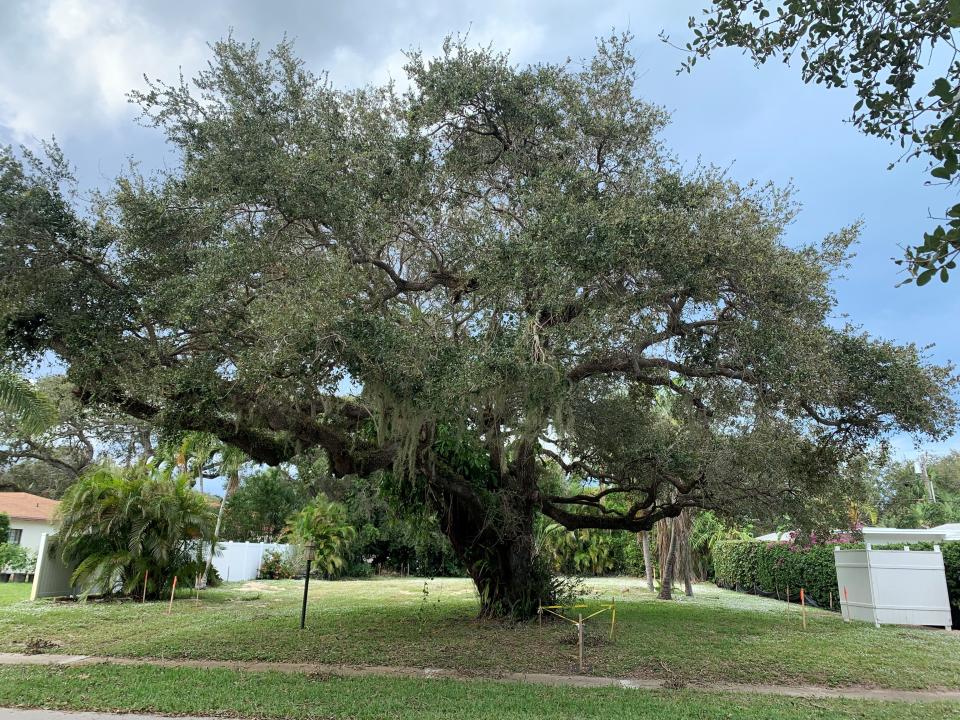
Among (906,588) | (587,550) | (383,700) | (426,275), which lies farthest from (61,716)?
(587,550)

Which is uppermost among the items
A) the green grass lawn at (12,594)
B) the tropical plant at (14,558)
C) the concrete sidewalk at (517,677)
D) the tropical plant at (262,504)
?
the tropical plant at (262,504)

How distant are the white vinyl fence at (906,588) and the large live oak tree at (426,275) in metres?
4.58

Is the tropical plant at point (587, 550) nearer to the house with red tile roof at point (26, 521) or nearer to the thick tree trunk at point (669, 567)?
the thick tree trunk at point (669, 567)

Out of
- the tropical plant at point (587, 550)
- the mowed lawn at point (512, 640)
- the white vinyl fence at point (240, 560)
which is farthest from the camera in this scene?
the tropical plant at point (587, 550)

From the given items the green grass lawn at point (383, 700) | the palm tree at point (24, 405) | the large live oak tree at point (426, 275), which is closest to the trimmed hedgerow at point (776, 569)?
the large live oak tree at point (426, 275)

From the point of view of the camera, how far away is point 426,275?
10125 mm

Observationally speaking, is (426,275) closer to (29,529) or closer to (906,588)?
(906,588)

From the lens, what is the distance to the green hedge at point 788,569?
13.4m

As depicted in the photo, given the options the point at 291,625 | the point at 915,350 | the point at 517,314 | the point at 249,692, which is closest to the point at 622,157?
the point at 517,314

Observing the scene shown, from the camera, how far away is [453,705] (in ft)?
22.0

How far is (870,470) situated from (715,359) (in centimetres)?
580

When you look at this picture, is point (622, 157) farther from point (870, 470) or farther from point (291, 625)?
point (291, 625)

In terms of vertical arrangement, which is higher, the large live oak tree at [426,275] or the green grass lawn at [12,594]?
the large live oak tree at [426,275]

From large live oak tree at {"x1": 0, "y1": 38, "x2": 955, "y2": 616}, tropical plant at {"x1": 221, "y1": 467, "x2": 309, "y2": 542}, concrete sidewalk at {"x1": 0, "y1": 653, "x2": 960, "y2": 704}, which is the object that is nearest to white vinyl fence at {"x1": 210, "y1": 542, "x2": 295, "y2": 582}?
tropical plant at {"x1": 221, "y1": 467, "x2": 309, "y2": 542}
